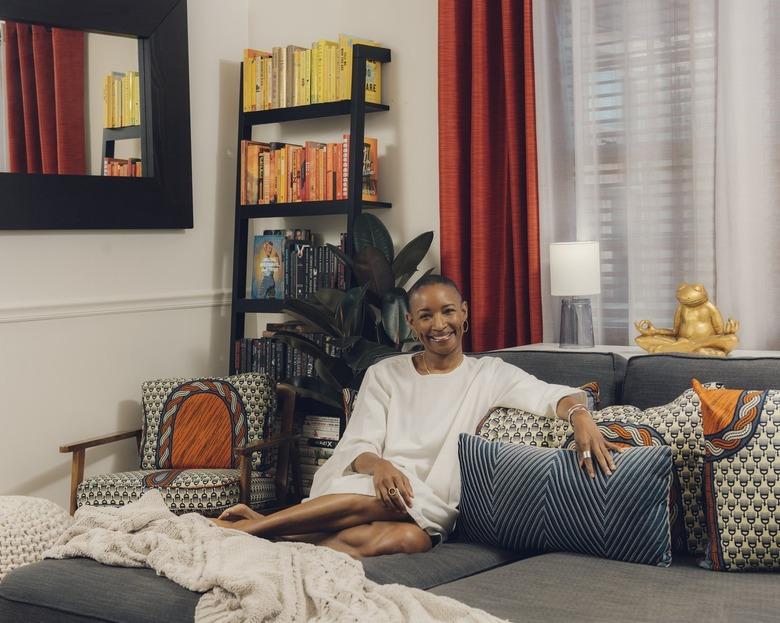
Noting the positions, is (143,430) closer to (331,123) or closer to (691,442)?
(331,123)

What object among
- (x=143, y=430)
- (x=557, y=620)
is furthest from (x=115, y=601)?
(x=143, y=430)

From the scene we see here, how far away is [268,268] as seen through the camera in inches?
179

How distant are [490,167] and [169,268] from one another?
1.53 metres

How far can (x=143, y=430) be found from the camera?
3.94 meters

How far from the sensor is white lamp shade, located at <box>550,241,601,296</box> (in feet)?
11.5

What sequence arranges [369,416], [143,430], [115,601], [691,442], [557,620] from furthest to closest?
1. [143,430]
2. [369,416]
3. [691,442]
4. [115,601]
5. [557,620]

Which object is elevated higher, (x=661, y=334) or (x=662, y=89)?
(x=662, y=89)

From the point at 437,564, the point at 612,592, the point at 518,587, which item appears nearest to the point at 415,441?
the point at 437,564

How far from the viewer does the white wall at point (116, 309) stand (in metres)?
3.88

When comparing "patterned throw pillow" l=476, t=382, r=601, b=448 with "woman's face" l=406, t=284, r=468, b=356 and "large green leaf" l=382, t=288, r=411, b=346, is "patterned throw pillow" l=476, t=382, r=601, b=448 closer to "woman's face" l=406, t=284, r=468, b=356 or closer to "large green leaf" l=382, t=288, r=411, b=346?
"woman's face" l=406, t=284, r=468, b=356

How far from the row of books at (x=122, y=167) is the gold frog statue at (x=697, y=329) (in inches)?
90.3

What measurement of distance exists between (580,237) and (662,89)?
2.04 feet

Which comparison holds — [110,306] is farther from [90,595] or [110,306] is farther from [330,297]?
[90,595]

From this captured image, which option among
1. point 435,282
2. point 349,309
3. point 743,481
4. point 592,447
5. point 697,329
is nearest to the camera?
point 743,481
